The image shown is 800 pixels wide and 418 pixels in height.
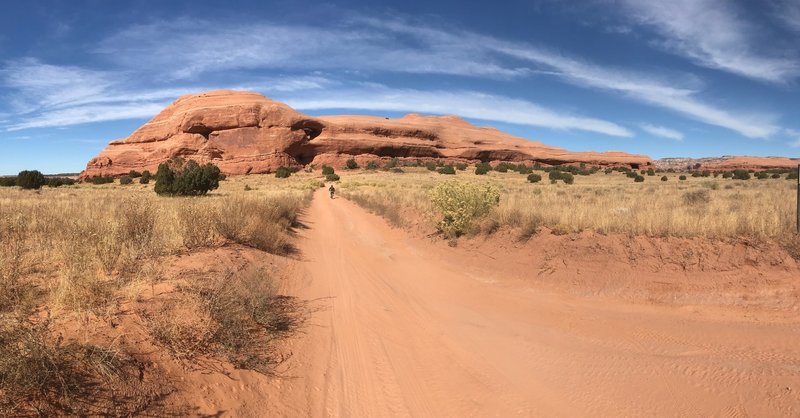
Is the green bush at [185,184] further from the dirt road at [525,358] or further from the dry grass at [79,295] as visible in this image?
the dirt road at [525,358]

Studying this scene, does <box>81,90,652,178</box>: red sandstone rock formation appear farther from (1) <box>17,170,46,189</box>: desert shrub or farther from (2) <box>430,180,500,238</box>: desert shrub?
(2) <box>430,180,500,238</box>: desert shrub

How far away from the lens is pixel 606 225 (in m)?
8.60

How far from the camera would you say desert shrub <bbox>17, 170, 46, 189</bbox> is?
37406 mm

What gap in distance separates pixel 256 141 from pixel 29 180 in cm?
4084

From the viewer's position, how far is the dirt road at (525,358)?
397 centimetres

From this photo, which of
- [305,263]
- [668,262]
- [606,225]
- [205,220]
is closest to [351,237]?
[305,263]

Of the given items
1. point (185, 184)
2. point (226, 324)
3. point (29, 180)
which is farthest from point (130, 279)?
point (29, 180)

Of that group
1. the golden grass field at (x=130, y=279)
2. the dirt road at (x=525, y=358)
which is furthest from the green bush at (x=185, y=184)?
the dirt road at (x=525, y=358)

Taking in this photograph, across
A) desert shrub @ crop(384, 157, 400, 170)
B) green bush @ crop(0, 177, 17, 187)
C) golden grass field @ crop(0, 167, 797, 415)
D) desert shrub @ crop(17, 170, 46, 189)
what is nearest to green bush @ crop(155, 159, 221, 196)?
desert shrub @ crop(17, 170, 46, 189)

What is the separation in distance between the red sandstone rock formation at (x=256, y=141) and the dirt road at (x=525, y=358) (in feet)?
239

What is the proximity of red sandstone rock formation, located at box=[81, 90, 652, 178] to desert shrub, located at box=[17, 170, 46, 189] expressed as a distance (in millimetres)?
36192

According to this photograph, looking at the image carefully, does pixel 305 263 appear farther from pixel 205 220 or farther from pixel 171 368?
pixel 171 368

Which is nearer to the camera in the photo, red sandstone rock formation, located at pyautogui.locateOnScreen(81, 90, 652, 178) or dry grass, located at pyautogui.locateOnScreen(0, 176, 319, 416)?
dry grass, located at pyautogui.locateOnScreen(0, 176, 319, 416)

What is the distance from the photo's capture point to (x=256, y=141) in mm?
76688
